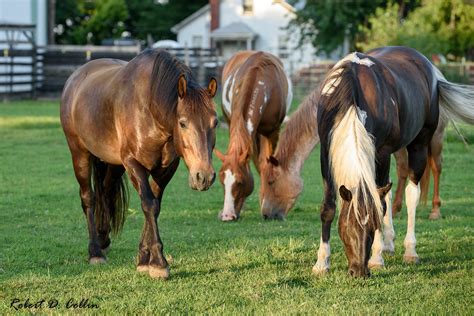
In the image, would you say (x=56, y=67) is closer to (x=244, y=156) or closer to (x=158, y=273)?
(x=244, y=156)

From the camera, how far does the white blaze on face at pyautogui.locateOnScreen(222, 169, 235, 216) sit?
1026 cm

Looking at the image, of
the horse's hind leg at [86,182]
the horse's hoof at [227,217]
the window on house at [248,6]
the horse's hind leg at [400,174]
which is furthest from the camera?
the window on house at [248,6]

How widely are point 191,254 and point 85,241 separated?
1.30m

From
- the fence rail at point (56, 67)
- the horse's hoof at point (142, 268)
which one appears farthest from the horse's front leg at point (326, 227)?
the fence rail at point (56, 67)

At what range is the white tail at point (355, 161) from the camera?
629 cm

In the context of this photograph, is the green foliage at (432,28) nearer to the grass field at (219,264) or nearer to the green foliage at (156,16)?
the grass field at (219,264)

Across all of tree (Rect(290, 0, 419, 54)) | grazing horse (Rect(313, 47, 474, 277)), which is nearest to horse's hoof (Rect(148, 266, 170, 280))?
grazing horse (Rect(313, 47, 474, 277))

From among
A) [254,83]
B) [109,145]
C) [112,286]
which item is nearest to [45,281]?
[112,286]

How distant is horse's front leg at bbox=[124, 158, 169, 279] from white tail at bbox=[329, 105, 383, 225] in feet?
4.63

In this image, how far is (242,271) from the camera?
271 inches

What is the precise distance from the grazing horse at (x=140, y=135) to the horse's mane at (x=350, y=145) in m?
0.92

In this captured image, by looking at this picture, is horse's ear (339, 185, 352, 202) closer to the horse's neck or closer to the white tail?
the white tail

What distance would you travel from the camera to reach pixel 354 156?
6359 millimetres

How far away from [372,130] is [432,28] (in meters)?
27.0
